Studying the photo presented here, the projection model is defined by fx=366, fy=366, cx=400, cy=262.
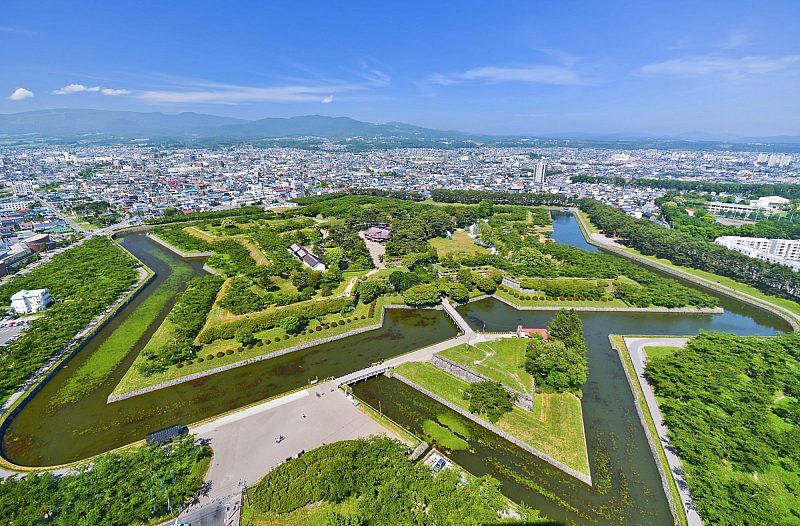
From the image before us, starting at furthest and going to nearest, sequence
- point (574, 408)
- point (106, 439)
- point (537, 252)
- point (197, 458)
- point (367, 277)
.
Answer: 1. point (537, 252)
2. point (367, 277)
3. point (574, 408)
4. point (106, 439)
5. point (197, 458)

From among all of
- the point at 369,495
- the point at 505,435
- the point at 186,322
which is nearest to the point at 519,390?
the point at 505,435

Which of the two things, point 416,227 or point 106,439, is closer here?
point 106,439

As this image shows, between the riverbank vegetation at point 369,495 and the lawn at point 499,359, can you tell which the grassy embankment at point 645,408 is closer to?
the lawn at point 499,359

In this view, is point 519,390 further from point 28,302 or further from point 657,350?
point 28,302

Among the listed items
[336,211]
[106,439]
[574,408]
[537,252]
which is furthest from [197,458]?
[336,211]

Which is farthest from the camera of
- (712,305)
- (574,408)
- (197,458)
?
(712,305)

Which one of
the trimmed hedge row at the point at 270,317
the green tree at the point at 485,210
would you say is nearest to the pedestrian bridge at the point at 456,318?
the trimmed hedge row at the point at 270,317

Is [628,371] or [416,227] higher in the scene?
[416,227]

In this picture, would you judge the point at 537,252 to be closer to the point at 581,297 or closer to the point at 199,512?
the point at 581,297
